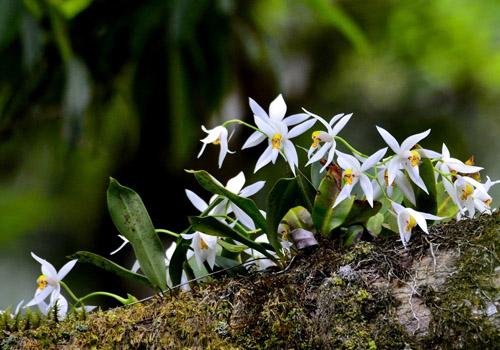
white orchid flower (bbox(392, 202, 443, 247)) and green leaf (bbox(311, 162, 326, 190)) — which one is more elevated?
green leaf (bbox(311, 162, 326, 190))

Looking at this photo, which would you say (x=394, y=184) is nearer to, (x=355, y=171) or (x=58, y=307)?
(x=355, y=171)

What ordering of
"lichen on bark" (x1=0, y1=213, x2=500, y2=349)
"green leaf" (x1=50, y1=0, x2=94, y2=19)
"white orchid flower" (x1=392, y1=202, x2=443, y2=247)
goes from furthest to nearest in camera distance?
"green leaf" (x1=50, y1=0, x2=94, y2=19) → "white orchid flower" (x1=392, y1=202, x2=443, y2=247) → "lichen on bark" (x1=0, y1=213, x2=500, y2=349)

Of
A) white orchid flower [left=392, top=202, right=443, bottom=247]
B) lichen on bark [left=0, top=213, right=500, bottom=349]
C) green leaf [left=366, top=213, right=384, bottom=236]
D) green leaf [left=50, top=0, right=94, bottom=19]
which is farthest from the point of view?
green leaf [left=50, top=0, right=94, bottom=19]

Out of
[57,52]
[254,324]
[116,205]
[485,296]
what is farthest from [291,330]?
[57,52]

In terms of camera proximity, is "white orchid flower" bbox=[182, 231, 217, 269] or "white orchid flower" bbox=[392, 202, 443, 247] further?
"white orchid flower" bbox=[182, 231, 217, 269]

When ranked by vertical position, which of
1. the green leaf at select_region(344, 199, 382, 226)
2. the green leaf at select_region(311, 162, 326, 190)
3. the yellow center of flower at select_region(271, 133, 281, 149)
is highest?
the yellow center of flower at select_region(271, 133, 281, 149)

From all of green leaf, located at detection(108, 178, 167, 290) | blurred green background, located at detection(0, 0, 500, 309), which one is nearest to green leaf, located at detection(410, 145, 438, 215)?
green leaf, located at detection(108, 178, 167, 290)

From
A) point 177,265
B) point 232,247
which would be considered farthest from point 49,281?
point 232,247

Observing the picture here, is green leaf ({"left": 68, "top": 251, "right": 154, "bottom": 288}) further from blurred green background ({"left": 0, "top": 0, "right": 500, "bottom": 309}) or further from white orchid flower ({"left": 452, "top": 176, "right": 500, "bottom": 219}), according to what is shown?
blurred green background ({"left": 0, "top": 0, "right": 500, "bottom": 309})
